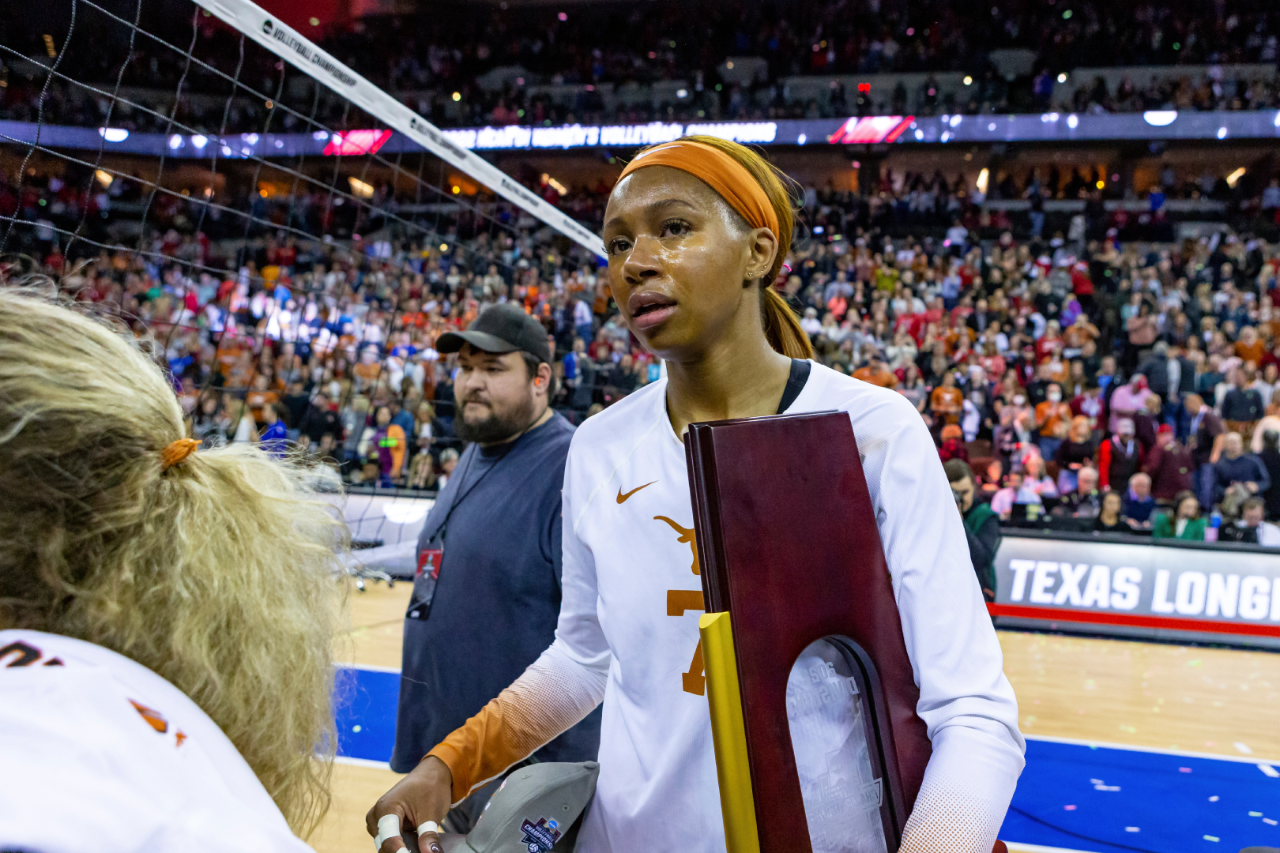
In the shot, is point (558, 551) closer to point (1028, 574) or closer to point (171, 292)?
point (1028, 574)

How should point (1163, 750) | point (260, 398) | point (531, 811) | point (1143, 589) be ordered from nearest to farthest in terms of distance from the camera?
point (531, 811) < point (1163, 750) < point (1143, 589) < point (260, 398)

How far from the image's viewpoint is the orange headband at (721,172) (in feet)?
4.38

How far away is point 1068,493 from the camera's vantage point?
9781 mm

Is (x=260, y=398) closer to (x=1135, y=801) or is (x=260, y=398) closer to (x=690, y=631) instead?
(x=1135, y=801)

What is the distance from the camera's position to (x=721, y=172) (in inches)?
52.7

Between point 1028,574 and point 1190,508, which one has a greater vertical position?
point 1190,508

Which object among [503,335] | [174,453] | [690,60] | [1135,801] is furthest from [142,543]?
[690,60]

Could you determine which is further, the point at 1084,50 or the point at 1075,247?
the point at 1084,50

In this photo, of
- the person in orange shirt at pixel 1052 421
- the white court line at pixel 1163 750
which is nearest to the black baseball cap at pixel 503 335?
the white court line at pixel 1163 750

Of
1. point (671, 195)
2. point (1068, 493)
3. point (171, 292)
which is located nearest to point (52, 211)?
point (171, 292)

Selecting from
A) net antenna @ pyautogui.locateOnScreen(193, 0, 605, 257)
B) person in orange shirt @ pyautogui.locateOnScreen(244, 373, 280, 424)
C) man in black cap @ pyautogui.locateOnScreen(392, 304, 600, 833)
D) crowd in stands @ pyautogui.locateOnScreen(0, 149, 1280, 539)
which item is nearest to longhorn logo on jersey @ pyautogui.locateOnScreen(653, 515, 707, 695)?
man in black cap @ pyautogui.locateOnScreen(392, 304, 600, 833)

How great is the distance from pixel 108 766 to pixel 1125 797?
495 centimetres

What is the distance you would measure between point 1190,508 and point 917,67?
16506mm

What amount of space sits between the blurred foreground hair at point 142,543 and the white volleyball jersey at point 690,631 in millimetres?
Result: 517
